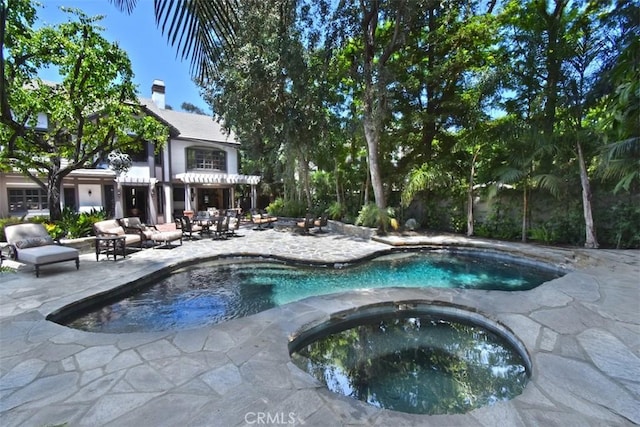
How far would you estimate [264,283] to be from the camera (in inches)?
289

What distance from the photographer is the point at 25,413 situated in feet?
8.25

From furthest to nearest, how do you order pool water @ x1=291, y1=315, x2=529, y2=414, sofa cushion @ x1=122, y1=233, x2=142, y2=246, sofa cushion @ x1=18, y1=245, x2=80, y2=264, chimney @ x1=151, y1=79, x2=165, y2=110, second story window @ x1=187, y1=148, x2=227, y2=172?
chimney @ x1=151, y1=79, x2=165, y2=110 → second story window @ x1=187, y1=148, x2=227, y2=172 → sofa cushion @ x1=122, y1=233, x2=142, y2=246 → sofa cushion @ x1=18, y1=245, x2=80, y2=264 → pool water @ x1=291, y1=315, x2=529, y2=414

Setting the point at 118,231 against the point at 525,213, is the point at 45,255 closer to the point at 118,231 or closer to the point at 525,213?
the point at 118,231

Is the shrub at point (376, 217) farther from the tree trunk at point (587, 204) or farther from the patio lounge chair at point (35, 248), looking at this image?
the patio lounge chair at point (35, 248)

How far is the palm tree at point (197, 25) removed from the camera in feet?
5.11

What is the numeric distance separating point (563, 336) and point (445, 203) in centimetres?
1016

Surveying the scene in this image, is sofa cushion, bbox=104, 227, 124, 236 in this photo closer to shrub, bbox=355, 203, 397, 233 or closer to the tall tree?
the tall tree

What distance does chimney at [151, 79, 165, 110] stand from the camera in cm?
2114

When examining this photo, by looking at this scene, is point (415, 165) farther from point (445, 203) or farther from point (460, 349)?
point (460, 349)

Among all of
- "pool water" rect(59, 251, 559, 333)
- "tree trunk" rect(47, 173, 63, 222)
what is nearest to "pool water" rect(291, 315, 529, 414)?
"pool water" rect(59, 251, 559, 333)

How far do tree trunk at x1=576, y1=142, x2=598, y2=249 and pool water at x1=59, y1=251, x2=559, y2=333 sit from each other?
256cm

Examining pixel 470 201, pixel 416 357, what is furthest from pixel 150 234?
pixel 470 201

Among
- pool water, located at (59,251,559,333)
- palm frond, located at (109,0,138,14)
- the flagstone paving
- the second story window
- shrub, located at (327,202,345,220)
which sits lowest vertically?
A: pool water, located at (59,251,559,333)

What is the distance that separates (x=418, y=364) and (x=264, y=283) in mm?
4371
